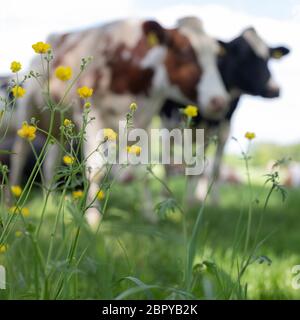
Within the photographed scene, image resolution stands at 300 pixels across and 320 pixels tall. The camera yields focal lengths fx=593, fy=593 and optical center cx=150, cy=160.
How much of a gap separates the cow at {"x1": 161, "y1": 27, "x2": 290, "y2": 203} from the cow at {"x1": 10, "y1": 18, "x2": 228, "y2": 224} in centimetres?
26

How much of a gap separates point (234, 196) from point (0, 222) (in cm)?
364

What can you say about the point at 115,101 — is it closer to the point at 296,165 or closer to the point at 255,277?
the point at 255,277

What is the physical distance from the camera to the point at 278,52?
393 centimetres

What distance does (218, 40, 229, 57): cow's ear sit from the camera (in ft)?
12.0

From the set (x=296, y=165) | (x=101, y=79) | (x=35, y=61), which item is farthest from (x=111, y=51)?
(x=296, y=165)

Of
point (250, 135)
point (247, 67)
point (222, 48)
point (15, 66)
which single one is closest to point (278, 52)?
point (247, 67)

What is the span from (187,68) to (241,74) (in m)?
0.59

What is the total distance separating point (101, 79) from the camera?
3076mm

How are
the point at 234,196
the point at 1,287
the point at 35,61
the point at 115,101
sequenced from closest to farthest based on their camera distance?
the point at 1,287
the point at 115,101
the point at 35,61
the point at 234,196

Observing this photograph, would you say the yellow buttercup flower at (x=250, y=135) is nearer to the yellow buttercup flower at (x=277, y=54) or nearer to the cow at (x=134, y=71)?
the cow at (x=134, y=71)

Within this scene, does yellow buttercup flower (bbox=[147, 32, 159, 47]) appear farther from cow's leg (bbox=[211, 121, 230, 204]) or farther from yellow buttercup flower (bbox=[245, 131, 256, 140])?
yellow buttercup flower (bbox=[245, 131, 256, 140])

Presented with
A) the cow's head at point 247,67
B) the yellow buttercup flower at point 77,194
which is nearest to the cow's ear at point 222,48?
the cow's head at point 247,67

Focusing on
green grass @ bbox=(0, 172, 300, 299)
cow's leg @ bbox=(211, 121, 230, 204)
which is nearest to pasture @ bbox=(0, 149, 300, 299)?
green grass @ bbox=(0, 172, 300, 299)

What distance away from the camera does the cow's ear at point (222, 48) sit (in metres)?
3.66
